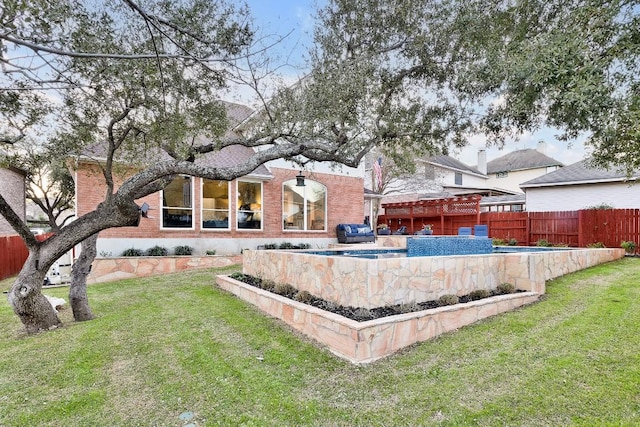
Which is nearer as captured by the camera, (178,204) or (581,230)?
(178,204)

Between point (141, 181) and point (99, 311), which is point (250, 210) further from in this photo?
point (141, 181)

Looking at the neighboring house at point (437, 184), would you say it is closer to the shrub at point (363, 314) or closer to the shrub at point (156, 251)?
the shrub at point (156, 251)

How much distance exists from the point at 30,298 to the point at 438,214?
19.6 meters

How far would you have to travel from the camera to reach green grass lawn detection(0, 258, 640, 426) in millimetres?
3320

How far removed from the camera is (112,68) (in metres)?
5.89

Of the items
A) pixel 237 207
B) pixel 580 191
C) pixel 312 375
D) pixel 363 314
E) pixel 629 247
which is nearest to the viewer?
pixel 312 375

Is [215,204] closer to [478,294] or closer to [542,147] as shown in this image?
[478,294]

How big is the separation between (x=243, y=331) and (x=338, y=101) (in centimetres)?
538

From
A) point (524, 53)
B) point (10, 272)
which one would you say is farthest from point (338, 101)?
point (10, 272)

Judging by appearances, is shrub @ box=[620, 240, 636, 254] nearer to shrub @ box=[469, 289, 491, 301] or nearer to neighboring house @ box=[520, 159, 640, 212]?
neighboring house @ box=[520, 159, 640, 212]

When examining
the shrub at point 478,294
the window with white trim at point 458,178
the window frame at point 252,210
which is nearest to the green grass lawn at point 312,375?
the shrub at point 478,294

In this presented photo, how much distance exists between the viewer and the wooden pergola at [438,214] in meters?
19.5

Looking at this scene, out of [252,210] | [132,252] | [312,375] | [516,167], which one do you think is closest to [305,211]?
[252,210]

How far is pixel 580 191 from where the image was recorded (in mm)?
18547
